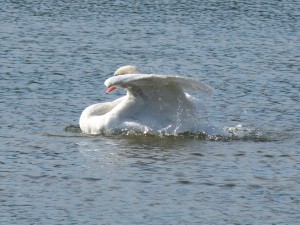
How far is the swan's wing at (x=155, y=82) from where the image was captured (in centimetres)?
1706

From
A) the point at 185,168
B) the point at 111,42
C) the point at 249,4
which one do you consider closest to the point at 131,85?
the point at 185,168

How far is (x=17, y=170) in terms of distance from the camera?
15.0 m

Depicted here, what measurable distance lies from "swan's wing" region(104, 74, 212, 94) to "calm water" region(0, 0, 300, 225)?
775 millimetres

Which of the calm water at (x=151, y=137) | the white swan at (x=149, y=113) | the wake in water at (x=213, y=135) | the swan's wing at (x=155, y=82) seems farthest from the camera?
the white swan at (x=149, y=113)

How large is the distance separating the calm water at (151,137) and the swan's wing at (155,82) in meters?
0.78

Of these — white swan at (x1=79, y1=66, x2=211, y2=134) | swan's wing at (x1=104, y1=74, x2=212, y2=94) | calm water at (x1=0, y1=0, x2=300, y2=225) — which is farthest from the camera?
white swan at (x1=79, y1=66, x2=211, y2=134)

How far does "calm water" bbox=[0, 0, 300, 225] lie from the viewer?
13422mm

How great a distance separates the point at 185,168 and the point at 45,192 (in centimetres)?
230

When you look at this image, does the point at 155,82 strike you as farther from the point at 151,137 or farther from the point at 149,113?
the point at 151,137

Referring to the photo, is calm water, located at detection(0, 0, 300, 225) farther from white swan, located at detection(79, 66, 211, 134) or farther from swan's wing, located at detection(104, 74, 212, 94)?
swan's wing, located at detection(104, 74, 212, 94)

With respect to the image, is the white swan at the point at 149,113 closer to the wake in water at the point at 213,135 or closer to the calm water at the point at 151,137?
the wake in water at the point at 213,135

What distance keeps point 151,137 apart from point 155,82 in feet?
2.77

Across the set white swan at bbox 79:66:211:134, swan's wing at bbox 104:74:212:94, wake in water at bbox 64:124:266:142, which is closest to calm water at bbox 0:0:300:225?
wake in water at bbox 64:124:266:142

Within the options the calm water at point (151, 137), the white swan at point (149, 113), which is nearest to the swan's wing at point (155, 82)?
the white swan at point (149, 113)
